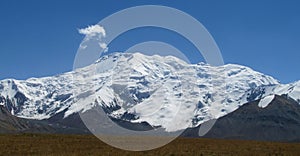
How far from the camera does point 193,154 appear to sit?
4041 centimetres

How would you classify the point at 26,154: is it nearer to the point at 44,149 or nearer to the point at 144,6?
the point at 44,149

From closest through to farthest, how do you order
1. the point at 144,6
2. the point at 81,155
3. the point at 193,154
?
the point at 144,6, the point at 81,155, the point at 193,154

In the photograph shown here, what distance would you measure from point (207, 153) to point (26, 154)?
15.3 meters

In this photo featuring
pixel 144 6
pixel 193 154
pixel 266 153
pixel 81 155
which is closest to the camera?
pixel 144 6

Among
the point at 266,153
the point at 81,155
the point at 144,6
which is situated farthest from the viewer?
the point at 266,153

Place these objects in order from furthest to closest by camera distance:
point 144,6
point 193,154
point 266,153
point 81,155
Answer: point 266,153 < point 193,154 < point 81,155 < point 144,6

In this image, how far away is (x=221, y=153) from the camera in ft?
139

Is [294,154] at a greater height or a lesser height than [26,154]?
greater

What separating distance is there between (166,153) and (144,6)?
675 inches

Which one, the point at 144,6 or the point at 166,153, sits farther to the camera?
the point at 166,153

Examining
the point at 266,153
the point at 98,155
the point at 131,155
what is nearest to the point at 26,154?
the point at 98,155

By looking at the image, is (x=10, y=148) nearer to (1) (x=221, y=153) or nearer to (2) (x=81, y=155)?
(2) (x=81, y=155)

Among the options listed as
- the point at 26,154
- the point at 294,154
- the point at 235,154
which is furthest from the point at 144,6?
the point at 294,154

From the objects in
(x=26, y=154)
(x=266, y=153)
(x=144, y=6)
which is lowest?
(x=26, y=154)
